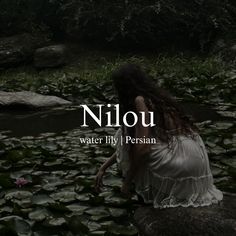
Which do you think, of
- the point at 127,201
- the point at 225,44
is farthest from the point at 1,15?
the point at 127,201

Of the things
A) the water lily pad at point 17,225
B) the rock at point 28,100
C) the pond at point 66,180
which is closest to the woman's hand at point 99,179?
the pond at point 66,180

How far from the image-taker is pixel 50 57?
10.7 m

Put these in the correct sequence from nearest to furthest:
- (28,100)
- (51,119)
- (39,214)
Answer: (39,214) → (51,119) → (28,100)

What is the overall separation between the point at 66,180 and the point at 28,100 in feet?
11.4

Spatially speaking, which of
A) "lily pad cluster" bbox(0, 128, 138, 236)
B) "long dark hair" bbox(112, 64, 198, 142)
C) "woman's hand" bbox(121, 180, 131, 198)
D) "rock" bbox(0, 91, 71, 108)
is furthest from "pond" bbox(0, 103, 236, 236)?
"rock" bbox(0, 91, 71, 108)

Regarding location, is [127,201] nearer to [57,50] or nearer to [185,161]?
[185,161]

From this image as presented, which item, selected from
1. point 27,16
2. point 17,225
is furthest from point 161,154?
point 27,16

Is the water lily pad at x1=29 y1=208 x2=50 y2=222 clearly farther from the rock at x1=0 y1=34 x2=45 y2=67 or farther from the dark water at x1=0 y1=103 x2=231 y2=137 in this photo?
the rock at x1=0 y1=34 x2=45 y2=67

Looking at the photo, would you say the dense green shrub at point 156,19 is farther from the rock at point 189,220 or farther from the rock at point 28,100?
the rock at point 189,220

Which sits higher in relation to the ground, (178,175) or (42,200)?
(178,175)

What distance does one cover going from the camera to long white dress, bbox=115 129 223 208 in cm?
306

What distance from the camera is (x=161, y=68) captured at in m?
9.01

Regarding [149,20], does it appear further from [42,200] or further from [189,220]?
[189,220]

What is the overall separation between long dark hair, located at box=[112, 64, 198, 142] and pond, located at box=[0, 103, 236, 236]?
0.53 m
